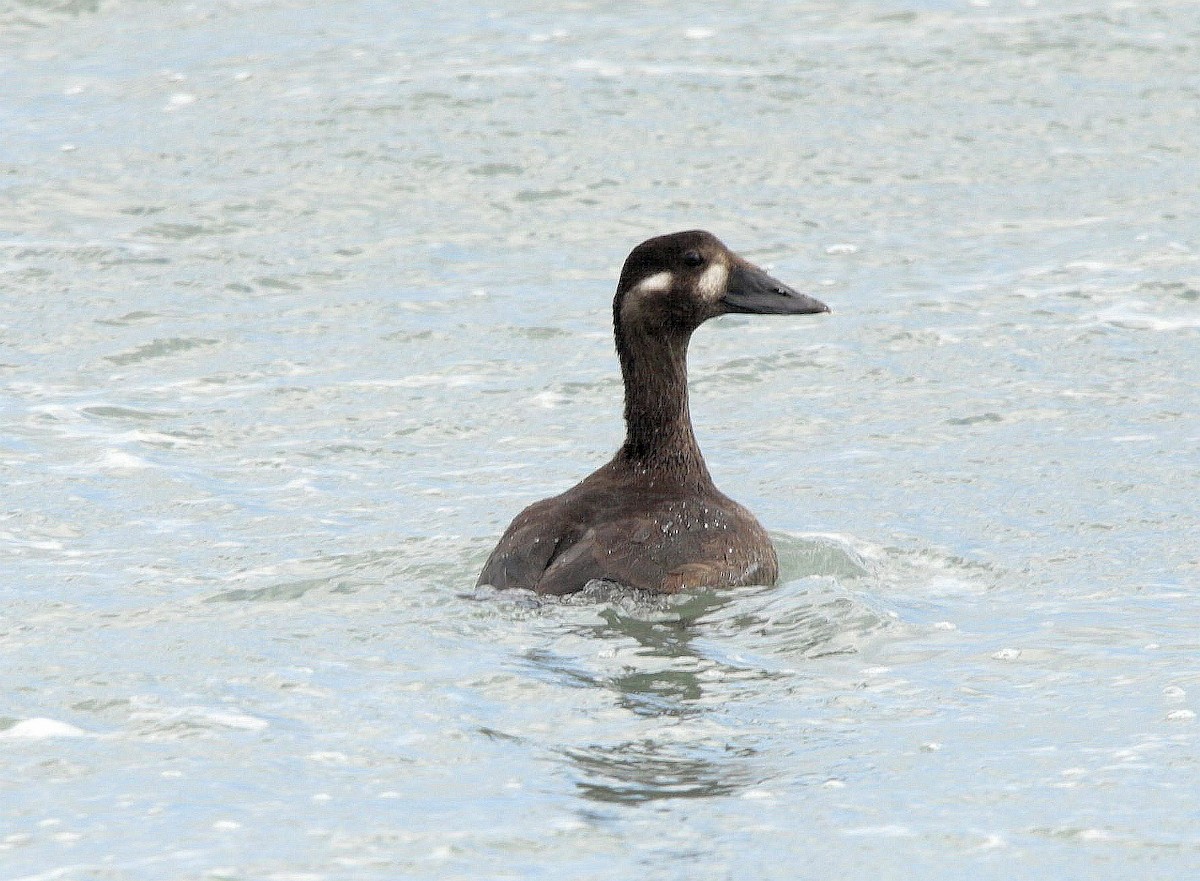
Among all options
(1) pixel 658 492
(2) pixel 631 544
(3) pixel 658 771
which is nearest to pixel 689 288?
(1) pixel 658 492

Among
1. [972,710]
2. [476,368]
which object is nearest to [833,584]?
[972,710]

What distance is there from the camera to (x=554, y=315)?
14414mm

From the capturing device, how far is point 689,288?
31.8 feet

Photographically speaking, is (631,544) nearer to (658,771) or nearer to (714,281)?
(714,281)

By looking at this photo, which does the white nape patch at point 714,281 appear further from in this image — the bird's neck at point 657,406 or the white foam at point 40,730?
the white foam at point 40,730

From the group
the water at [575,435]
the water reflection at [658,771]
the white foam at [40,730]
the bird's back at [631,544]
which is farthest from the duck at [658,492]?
the white foam at [40,730]

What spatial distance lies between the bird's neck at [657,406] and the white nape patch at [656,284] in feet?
0.68

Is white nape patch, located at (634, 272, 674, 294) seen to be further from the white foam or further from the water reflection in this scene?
the white foam

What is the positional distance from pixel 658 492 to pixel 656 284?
3.26 feet

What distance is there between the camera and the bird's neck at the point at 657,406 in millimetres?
9742

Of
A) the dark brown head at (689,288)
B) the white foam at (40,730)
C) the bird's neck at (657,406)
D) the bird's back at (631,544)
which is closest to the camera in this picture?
the white foam at (40,730)

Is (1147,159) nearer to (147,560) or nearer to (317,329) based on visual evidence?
(317,329)

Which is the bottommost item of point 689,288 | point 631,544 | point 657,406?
point 631,544

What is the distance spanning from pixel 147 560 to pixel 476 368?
12.7 feet
